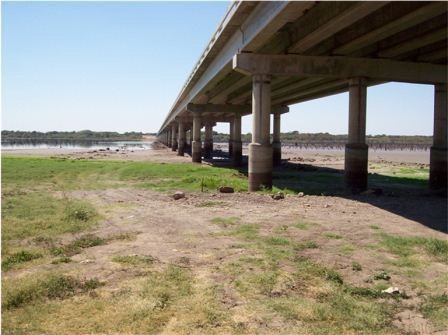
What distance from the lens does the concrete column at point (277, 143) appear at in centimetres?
4481

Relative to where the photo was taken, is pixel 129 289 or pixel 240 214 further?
pixel 240 214

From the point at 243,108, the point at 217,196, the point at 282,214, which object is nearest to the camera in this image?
the point at 282,214

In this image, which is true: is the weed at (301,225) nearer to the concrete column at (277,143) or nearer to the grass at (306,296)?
the grass at (306,296)

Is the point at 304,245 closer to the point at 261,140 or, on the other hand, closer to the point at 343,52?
the point at 261,140

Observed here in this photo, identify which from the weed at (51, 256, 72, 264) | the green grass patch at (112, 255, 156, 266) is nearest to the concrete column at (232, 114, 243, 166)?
the green grass patch at (112, 255, 156, 266)

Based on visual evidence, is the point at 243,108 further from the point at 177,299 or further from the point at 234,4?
the point at 177,299

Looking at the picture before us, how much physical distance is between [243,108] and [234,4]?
26.3 metres

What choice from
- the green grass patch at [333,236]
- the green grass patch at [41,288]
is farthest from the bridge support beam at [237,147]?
the green grass patch at [41,288]

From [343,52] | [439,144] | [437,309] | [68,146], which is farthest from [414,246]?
[68,146]

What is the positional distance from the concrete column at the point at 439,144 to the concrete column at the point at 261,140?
9.34m

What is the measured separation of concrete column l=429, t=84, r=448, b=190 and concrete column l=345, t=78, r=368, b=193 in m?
4.25

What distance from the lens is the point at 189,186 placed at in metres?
22.6

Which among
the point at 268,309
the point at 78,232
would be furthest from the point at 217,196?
the point at 268,309

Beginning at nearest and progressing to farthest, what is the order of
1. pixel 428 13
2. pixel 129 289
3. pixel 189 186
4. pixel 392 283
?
1. pixel 129 289
2. pixel 392 283
3. pixel 428 13
4. pixel 189 186
